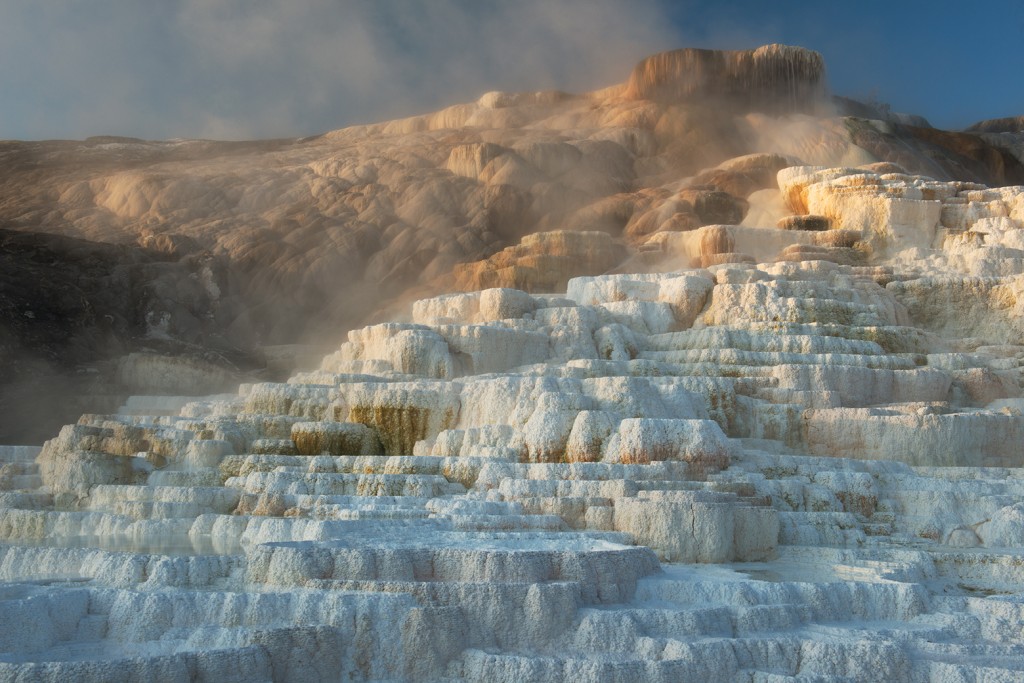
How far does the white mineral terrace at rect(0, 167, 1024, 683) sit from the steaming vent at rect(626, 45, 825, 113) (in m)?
19.7

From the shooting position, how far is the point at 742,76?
140 ft

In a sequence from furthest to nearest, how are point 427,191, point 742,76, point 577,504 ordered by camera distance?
point 742,76 → point 427,191 → point 577,504

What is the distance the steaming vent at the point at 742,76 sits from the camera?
42.4 metres

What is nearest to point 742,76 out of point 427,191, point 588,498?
point 427,191

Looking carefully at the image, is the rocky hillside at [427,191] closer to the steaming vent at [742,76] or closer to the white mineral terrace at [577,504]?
the steaming vent at [742,76]

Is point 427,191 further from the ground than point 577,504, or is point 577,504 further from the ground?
point 427,191

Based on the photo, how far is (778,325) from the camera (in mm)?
20672

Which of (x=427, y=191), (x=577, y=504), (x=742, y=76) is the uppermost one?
(x=742, y=76)

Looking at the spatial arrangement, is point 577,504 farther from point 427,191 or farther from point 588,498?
point 427,191

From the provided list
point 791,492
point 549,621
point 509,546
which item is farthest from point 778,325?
point 549,621

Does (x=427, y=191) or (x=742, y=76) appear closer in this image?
(x=427, y=191)

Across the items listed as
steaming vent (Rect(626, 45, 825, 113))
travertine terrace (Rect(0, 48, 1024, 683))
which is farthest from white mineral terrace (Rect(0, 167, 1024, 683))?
steaming vent (Rect(626, 45, 825, 113))

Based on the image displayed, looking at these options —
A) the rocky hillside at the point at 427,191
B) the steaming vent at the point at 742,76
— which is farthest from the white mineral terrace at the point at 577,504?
the steaming vent at the point at 742,76

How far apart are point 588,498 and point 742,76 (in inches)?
1346
